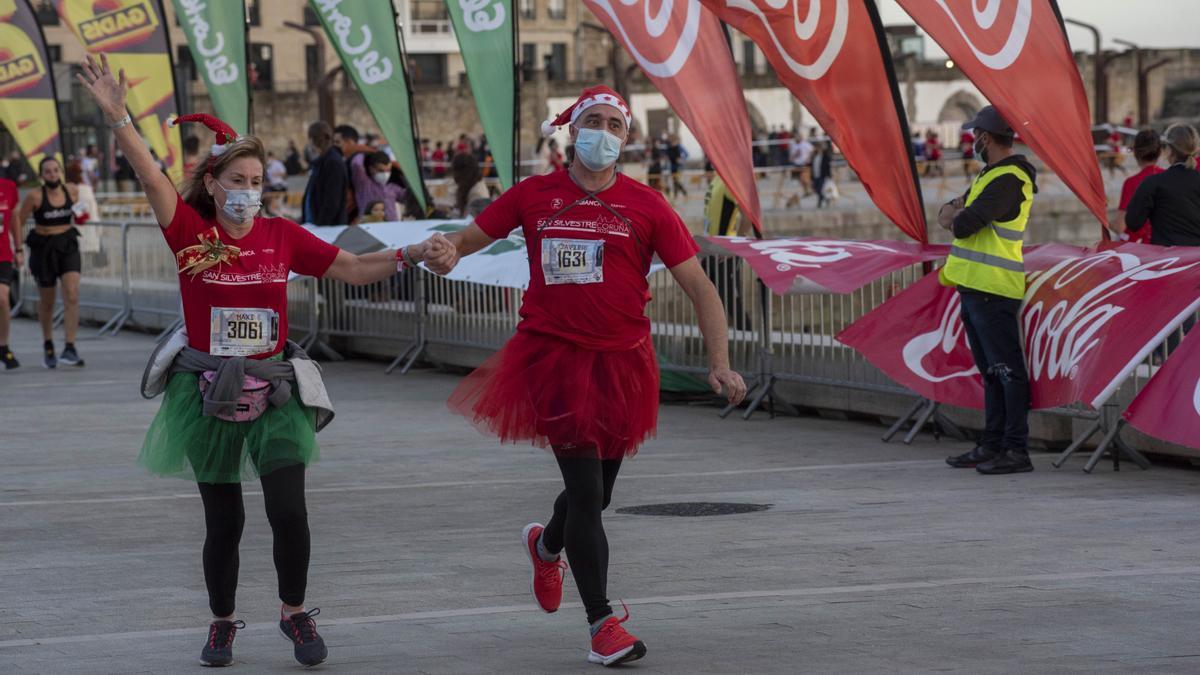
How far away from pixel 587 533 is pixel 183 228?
5.22 feet

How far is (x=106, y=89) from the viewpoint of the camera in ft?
22.2

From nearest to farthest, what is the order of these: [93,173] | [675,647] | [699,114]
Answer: [675,647]
[699,114]
[93,173]

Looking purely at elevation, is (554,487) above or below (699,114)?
below

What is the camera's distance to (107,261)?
2408 centimetres

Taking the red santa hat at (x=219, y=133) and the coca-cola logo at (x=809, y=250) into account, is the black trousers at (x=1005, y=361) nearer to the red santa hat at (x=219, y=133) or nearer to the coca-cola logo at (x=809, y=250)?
the coca-cola logo at (x=809, y=250)

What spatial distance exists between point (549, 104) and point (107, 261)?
64477 millimetres

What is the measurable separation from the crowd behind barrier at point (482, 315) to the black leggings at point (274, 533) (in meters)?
5.72

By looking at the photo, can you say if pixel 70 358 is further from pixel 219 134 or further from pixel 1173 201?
pixel 219 134

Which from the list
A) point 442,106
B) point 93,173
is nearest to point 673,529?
point 93,173

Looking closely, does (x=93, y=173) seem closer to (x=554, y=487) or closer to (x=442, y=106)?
(x=442, y=106)

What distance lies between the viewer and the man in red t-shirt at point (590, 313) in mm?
6832

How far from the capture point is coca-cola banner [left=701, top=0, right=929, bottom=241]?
12914mm

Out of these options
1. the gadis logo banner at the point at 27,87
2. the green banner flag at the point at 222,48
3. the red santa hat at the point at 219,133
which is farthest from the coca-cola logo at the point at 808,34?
the gadis logo banner at the point at 27,87

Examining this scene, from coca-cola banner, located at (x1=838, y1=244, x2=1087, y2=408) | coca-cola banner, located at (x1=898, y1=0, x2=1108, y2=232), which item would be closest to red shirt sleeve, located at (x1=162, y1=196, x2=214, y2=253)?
coca-cola banner, located at (x1=838, y1=244, x2=1087, y2=408)
